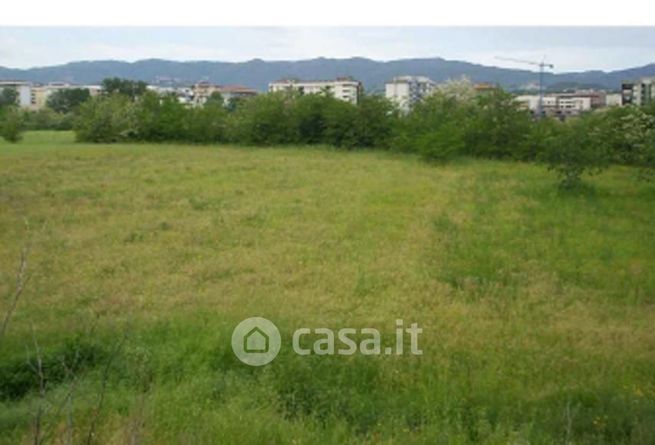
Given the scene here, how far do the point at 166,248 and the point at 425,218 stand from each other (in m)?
4.96

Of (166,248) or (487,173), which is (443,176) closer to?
(487,173)

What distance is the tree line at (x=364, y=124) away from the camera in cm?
2186

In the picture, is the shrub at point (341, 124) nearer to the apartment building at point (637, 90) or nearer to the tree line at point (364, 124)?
the tree line at point (364, 124)

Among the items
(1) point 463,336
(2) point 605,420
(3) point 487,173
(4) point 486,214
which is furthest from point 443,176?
(2) point 605,420

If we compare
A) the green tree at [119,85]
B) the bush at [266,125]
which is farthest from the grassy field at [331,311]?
the green tree at [119,85]

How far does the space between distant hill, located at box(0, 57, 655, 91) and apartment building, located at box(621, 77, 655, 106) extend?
10723 mm

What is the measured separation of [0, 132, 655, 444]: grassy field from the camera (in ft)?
13.0

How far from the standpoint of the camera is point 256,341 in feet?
18.4

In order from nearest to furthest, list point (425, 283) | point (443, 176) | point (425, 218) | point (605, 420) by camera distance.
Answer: point (605, 420)
point (425, 283)
point (425, 218)
point (443, 176)

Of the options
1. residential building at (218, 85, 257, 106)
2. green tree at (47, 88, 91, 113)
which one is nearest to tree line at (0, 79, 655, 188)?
residential building at (218, 85, 257, 106)

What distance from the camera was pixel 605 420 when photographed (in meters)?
4.04

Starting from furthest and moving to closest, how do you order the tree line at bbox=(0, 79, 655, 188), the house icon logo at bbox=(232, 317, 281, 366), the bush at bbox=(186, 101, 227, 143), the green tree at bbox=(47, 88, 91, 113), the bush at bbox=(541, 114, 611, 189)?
A: 1. the green tree at bbox=(47, 88, 91, 113)
2. the bush at bbox=(186, 101, 227, 143)
3. the tree line at bbox=(0, 79, 655, 188)
4. the bush at bbox=(541, 114, 611, 189)
5. the house icon logo at bbox=(232, 317, 281, 366)

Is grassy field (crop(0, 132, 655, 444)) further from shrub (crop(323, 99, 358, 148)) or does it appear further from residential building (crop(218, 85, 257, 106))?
residential building (crop(218, 85, 257, 106))

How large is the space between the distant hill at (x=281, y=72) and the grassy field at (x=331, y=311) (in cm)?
4006
